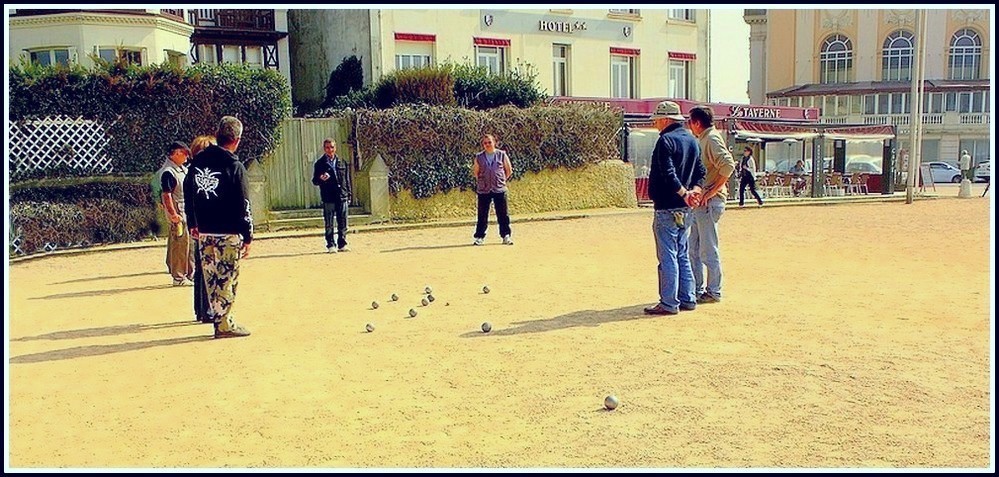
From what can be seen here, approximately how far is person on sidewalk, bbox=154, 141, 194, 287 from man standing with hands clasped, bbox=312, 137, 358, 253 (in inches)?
116

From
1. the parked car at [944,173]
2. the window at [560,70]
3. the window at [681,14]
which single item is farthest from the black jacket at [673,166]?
the parked car at [944,173]

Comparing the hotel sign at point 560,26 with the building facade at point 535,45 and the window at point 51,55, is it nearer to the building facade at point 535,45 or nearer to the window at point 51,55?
the building facade at point 535,45

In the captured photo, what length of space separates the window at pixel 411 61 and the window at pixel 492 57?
1868mm

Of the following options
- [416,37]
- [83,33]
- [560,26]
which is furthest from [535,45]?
[83,33]

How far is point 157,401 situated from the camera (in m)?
5.17

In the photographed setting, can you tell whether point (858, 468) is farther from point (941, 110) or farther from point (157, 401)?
point (941, 110)

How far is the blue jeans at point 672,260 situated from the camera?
7.41 m

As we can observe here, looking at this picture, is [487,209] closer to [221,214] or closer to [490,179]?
[490,179]

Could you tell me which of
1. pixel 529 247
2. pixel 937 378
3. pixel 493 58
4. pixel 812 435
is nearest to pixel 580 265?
pixel 529 247

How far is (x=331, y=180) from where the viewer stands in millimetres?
13000

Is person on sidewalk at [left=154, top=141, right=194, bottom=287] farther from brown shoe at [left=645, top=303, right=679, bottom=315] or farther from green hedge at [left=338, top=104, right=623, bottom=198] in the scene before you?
green hedge at [left=338, top=104, right=623, bottom=198]

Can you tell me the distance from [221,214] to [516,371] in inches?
115

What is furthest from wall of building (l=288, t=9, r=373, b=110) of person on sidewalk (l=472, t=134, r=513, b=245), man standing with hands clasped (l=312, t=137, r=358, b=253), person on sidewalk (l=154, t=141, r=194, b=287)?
person on sidewalk (l=154, t=141, r=194, b=287)

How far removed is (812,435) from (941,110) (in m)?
59.9
